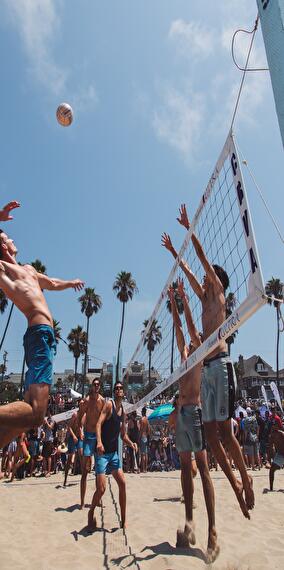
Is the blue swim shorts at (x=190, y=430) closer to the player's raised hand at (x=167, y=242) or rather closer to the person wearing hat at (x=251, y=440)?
the player's raised hand at (x=167, y=242)

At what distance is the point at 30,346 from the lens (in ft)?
10.3

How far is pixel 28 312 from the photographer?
3230 millimetres

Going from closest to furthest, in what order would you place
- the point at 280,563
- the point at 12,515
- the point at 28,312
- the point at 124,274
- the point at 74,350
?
the point at 28,312 → the point at 280,563 → the point at 12,515 → the point at 124,274 → the point at 74,350

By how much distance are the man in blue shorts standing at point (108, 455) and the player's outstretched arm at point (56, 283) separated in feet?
6.61

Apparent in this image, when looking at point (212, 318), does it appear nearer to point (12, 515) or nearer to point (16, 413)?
point (16, 413)

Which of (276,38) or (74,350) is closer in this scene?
(276,38)

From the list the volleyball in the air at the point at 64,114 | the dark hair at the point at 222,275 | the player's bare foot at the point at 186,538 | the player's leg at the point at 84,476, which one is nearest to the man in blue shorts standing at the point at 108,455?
the player's bare foot at the point at 186,538

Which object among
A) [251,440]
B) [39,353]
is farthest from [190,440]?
[251,440]

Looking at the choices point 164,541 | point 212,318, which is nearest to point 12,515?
point 164,541

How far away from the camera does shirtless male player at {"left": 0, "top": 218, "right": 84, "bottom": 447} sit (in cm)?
270

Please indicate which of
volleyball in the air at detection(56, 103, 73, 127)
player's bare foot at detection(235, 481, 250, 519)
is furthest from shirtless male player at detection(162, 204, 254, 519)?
volleyball in the air at detection(56, 103, 73, 127)

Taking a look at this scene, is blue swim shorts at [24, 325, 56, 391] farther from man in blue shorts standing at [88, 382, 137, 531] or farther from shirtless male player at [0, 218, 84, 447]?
man in blue shorts standing at [88, 382, 137, 531]

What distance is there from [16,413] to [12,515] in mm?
4067

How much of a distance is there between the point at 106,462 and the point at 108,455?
0.09 metres
